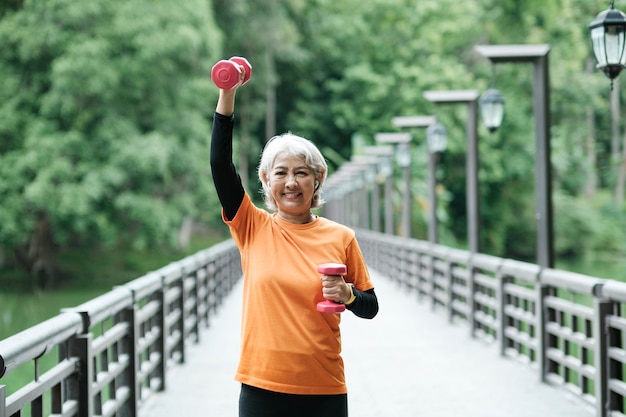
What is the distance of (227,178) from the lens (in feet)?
9.73

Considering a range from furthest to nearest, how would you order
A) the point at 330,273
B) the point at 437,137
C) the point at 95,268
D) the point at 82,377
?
1. the point at 95,268
2. the point at 437,137
3. the point at 82,377
4. the point at 330,273

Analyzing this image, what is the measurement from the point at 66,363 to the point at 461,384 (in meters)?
3.92

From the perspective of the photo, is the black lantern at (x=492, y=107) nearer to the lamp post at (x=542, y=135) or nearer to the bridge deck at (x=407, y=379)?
the lamp post at (x=542, y=135)

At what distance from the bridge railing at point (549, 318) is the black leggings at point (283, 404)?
3196 millimetres

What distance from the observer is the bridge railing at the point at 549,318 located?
19.2 feet

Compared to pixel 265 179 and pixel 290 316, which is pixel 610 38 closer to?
pixel 265 179

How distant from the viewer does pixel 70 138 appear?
73.5 ft

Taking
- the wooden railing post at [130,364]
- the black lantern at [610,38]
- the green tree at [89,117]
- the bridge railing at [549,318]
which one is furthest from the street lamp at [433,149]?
the wooden railing post at [130,364]

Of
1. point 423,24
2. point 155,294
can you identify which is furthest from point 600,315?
point 423,24

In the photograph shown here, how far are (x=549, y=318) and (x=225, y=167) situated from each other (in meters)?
5.19

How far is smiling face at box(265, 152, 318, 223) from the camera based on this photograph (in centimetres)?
Answer: 296

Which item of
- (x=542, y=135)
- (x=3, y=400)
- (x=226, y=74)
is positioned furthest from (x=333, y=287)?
(x=542, y=135)

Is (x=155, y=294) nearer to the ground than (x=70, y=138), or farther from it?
nearer to the ground

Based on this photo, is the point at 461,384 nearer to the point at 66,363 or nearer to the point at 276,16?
the point at 66,363
